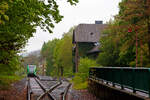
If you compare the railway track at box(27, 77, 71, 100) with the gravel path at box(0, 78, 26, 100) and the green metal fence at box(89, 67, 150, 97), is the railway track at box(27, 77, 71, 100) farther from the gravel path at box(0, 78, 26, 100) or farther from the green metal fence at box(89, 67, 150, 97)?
the green metal fence at box(89, 67, 150, 97)

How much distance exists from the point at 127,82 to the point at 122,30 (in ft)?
61.2

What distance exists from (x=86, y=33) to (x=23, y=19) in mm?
47612

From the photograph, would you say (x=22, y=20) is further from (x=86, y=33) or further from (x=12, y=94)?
(x=86, y=33)

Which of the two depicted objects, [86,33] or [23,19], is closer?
[23,19]

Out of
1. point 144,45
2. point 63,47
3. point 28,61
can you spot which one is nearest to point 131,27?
point 144,45

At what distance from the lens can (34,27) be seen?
14250mm

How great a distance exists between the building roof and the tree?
132 ft

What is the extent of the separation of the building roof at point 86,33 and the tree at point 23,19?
132 feet

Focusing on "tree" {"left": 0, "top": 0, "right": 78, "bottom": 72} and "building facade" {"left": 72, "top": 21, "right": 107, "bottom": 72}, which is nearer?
"tree" {"left": 0, "top": 0, "right": 78, "bottom": 72}

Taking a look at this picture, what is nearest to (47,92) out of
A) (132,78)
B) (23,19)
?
(23,19)

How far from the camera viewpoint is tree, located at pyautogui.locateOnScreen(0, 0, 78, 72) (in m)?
9.95

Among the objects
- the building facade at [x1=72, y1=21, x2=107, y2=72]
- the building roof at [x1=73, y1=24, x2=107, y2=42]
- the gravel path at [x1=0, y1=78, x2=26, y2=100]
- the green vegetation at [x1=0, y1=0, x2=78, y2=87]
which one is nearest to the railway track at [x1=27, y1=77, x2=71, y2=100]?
the gravel path at [x1=0, y1=78, x2=26, y2=100]

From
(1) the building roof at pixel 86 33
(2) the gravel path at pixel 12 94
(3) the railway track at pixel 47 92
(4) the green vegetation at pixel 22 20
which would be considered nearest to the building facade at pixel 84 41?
(1) the building roof at pixel 86 33

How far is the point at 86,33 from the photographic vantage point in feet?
192
